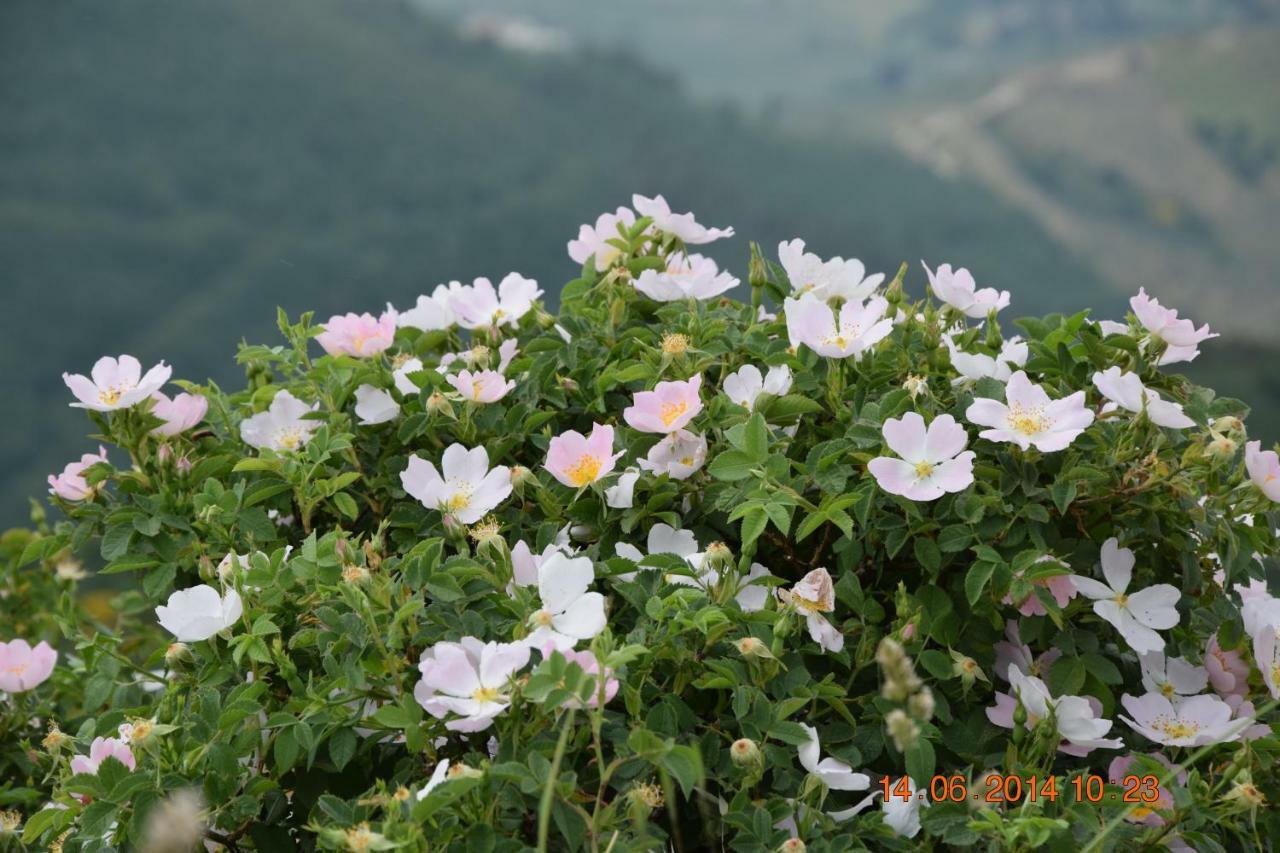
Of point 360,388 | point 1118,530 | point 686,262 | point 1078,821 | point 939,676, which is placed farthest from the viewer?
point 686,262

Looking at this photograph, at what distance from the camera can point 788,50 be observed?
89000 mm

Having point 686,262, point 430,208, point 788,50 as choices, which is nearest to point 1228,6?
point 788,50

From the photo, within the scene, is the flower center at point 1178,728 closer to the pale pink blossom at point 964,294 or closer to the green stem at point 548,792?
the pale pink blossom at point 964,294

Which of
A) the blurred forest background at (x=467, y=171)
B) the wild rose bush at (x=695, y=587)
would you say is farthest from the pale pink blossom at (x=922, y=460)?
the blurred forest background at (x=467, y=171)

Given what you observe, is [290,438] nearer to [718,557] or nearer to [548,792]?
[718,557]

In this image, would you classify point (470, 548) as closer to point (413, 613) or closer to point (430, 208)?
point (413, 613)

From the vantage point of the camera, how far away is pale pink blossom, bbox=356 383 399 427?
6.12 ft

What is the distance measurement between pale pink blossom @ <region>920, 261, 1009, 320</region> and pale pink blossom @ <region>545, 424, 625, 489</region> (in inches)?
21.0

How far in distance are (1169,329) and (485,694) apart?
1006mm

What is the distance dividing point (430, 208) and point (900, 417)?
46.5 m

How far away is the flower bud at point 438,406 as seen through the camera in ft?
5.81

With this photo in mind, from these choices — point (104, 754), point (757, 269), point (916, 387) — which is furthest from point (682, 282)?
point (104, 754)

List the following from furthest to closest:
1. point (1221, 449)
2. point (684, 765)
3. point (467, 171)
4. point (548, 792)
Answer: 1. point (467, 171)
2. point (1221, 449)
3. point (684, 765)
4. point (548, 792)

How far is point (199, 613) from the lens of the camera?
159cm
